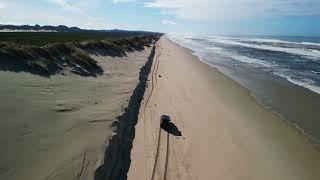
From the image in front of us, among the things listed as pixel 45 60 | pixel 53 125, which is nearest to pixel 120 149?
pixel 53 125

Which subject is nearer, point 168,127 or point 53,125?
point 53,125

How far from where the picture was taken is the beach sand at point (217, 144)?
324 inches

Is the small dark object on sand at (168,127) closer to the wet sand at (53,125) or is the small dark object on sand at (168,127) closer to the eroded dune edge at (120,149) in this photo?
the eroded dune edge at (120,149)

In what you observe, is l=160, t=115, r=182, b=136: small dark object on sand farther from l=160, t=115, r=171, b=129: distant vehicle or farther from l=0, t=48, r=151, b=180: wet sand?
l=0, t=48, r=151, b=180: wet sand

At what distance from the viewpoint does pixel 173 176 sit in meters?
7.72

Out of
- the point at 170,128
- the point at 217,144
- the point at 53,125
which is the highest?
the point at 53,125

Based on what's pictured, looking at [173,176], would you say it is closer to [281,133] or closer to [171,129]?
[171,129]

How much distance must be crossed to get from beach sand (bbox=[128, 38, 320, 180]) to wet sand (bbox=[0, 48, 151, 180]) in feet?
3.29

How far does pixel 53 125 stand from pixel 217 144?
4.51 metres

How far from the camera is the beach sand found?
27.0 feet

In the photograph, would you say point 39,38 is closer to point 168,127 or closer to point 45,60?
point 45,60

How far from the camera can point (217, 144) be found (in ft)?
33.0

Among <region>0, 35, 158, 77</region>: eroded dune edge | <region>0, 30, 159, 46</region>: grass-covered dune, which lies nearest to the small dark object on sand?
<region>0, 35, 158, 77</region>: eroded dune edge

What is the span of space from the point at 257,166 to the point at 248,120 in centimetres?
415
